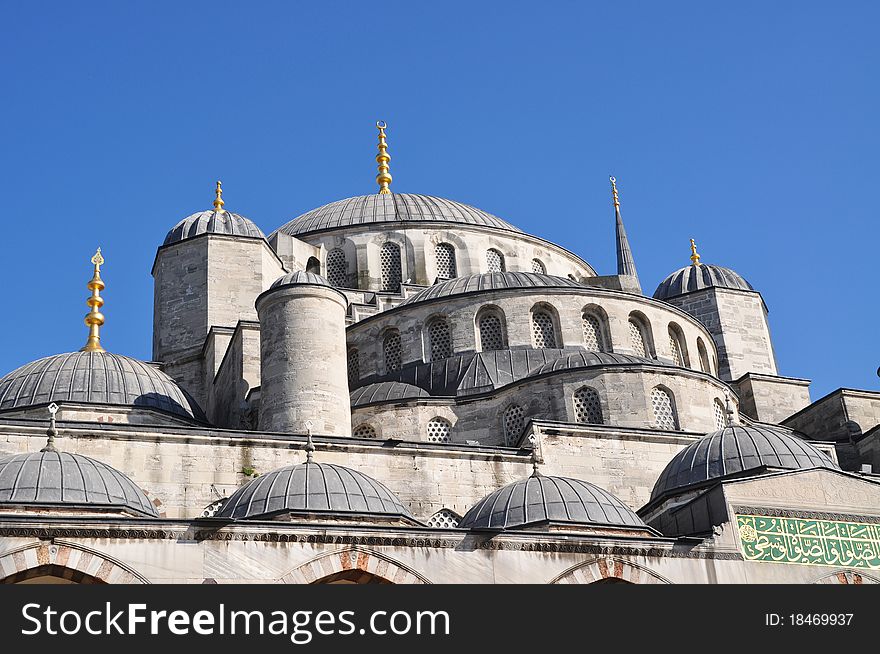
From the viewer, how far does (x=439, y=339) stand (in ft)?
85.5

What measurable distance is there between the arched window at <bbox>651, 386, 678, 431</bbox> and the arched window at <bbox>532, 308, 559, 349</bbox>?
3.02 metres

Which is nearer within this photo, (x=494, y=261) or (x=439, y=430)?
(x=439, y=430)

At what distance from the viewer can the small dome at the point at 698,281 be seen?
3400 centimetres

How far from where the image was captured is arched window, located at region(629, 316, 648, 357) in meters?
26.1

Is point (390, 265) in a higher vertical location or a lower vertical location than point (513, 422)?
higher

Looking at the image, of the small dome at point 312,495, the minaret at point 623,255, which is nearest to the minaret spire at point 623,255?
the minaret at point 623,255

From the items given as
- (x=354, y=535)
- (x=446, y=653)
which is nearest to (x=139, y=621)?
(x=446, y=653)

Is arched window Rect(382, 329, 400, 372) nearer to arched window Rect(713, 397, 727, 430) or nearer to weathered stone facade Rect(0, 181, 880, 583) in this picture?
weathered stone facade Rect(0, 181, 880, 583)

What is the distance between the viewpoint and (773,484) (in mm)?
18484

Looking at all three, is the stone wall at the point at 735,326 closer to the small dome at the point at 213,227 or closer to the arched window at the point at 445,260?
the arched window at the point at 445,260

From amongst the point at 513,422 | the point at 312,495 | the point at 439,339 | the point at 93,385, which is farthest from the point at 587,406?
the point at 93,385

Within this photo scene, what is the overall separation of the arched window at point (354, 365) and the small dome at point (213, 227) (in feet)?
14.4

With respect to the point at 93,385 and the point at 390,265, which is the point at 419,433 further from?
the point at 390,265

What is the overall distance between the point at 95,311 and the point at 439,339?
7.25m
